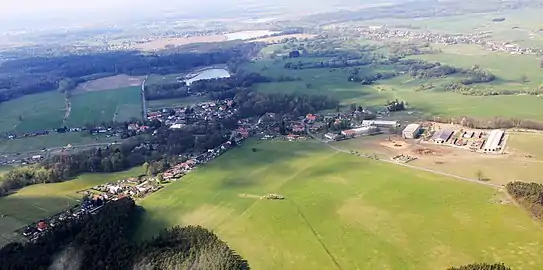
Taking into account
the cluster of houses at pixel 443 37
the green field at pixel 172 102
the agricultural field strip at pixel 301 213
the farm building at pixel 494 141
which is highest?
the cluster of houses at pixel 443 37

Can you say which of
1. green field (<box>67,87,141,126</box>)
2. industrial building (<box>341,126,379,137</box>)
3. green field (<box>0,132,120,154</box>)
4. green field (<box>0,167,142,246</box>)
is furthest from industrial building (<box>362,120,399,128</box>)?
green field (<box>67,87,141,126</box>)

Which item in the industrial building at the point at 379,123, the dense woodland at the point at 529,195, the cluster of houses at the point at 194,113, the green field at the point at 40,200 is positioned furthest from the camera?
the cluster of houses at the point at 194,113

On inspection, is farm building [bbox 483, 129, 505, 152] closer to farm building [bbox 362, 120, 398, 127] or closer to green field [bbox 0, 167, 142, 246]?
farm building [bbox 362, 120, 398, 127]

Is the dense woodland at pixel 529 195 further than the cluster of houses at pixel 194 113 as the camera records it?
No

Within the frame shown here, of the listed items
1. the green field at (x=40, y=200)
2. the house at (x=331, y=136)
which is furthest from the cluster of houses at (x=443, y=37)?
the green field at (x=40, y=200)

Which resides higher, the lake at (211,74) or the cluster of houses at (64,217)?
the lake at (211,74)

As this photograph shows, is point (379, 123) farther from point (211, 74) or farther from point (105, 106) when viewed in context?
point (211, 74)

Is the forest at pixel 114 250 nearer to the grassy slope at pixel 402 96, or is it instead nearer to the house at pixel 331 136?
the house at pixel 331 136
